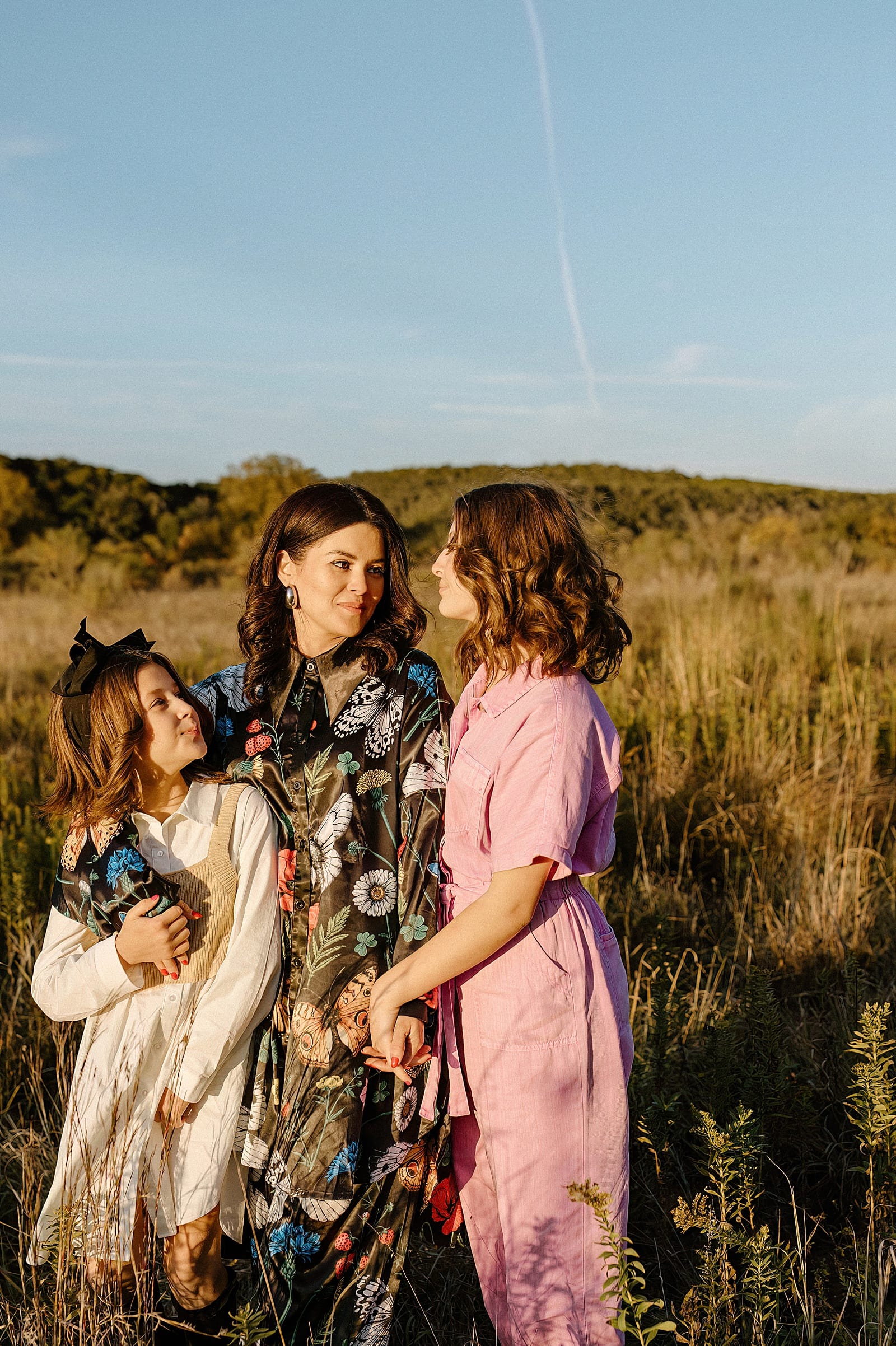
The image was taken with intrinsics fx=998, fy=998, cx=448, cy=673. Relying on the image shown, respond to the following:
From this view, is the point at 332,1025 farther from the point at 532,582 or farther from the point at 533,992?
the point at 532,582

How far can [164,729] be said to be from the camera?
1975 mm

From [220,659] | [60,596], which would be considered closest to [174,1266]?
[220,659]

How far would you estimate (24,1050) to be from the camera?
295cm

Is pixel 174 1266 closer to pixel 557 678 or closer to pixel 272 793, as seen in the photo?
pixel 272 793

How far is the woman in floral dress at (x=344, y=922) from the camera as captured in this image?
1.87 m

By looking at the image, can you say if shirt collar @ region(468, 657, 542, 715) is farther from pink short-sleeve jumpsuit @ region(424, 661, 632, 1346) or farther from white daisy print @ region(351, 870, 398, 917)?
white daisy print @ region(351, 870, 398, 917)

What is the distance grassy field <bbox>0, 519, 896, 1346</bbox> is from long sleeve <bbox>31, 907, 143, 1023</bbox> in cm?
51

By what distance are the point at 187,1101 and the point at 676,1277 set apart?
1.31m

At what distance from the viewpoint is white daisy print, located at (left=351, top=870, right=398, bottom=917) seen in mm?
1936

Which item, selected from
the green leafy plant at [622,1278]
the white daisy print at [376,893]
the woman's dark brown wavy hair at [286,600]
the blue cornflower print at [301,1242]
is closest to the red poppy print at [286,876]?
the white daisy print at [376,893]

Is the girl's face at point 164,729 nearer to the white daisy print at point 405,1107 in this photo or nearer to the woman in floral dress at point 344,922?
the woman in floral dress at point 344,922

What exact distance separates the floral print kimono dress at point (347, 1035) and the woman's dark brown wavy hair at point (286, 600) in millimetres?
119

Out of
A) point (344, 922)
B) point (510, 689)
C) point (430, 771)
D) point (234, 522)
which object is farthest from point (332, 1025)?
point (234, 522)

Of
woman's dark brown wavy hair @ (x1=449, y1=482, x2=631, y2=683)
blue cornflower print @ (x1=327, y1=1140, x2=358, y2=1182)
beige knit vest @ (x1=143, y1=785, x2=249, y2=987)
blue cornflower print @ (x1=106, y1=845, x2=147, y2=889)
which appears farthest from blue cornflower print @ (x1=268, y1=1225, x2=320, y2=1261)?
woman's dark brown wavy hair @ (x1=449, y1=482, x2=631, y2=683)
